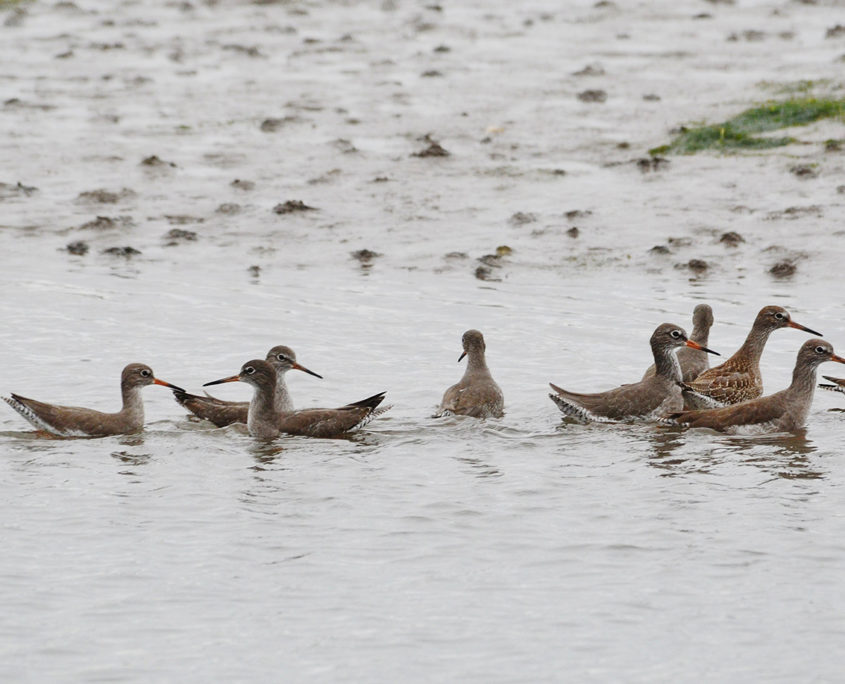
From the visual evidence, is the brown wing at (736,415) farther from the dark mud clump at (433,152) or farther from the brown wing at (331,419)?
the dark mud clump at (433,152)

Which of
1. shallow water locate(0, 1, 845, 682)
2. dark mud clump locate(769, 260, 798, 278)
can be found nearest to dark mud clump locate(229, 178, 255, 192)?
shallow water locate(0, 1, 845, 682)

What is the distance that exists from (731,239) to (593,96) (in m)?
9.81

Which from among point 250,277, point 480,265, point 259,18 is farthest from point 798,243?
point 259,18

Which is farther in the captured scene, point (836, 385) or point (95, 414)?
point (836, 385)

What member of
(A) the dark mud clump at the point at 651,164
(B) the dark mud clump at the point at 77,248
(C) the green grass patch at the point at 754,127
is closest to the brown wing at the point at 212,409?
Answer: (B) the dark mud clump at the point at 77,248

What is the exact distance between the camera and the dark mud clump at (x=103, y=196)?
25.4 m

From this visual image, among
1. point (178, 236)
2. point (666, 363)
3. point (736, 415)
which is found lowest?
point (736, 415)

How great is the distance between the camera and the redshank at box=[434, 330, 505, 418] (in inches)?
613

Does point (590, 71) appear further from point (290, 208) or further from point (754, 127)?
point (290, 208)

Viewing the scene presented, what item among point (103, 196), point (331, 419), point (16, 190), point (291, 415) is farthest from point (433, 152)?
point (331, 419)

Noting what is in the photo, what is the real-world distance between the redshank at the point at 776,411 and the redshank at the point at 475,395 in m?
1.86

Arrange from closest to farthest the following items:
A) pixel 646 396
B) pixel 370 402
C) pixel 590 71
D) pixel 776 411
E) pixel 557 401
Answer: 1. pixel 776 411
2. pixel 370 402
3. pixel 557 401
4. pixel 646 396
5. pixel 590 71

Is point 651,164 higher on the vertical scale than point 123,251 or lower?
higher

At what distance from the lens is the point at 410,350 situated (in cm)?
1844
